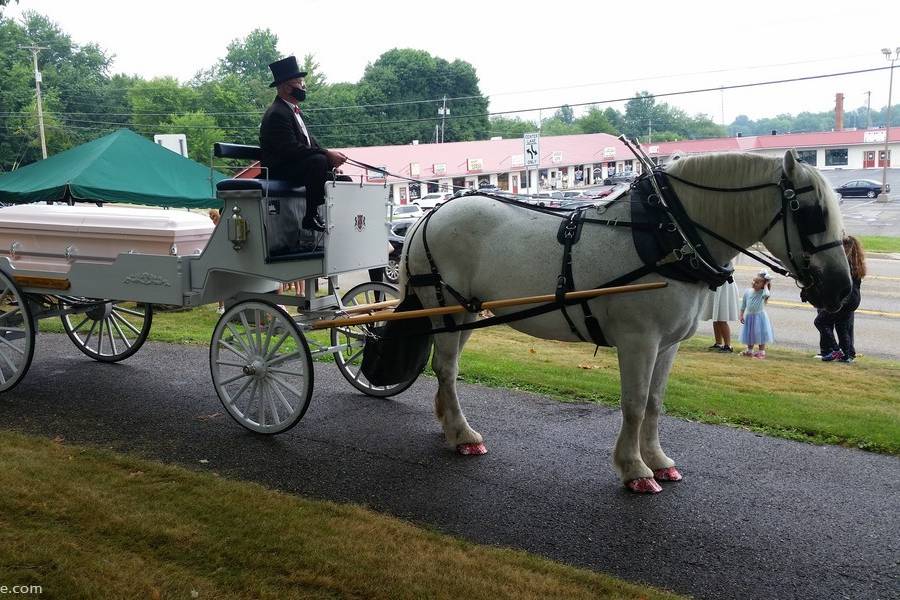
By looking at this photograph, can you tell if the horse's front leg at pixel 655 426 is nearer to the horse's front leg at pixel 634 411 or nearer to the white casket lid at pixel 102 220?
the horse's front leg at pixel 634 411

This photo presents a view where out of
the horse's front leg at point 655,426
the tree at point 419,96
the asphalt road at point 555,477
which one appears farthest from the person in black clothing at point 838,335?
the tree at point 419,96

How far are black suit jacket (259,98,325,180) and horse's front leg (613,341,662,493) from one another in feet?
9.85

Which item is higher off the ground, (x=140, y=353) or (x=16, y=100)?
(x=16, y=100)

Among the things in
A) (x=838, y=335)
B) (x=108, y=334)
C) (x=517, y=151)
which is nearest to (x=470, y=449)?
(x=108, y=334)

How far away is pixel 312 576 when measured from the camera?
3809mm

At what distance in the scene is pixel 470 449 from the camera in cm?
599

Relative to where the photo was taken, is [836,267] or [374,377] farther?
[374,377]

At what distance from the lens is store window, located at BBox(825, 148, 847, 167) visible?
220 ft

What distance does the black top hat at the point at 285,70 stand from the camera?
6.56 metres

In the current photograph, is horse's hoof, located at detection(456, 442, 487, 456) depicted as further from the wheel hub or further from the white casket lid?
the white casket lid

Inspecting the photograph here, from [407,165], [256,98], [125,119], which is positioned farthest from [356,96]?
[125,119]

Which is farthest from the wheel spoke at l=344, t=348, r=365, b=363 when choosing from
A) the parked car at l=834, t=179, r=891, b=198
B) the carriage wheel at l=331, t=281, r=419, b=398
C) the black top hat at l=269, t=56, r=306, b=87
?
the parked car at l=834, t=179, r=891, b=198

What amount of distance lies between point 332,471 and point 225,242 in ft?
7.09

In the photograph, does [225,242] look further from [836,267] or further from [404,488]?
[836,267]
